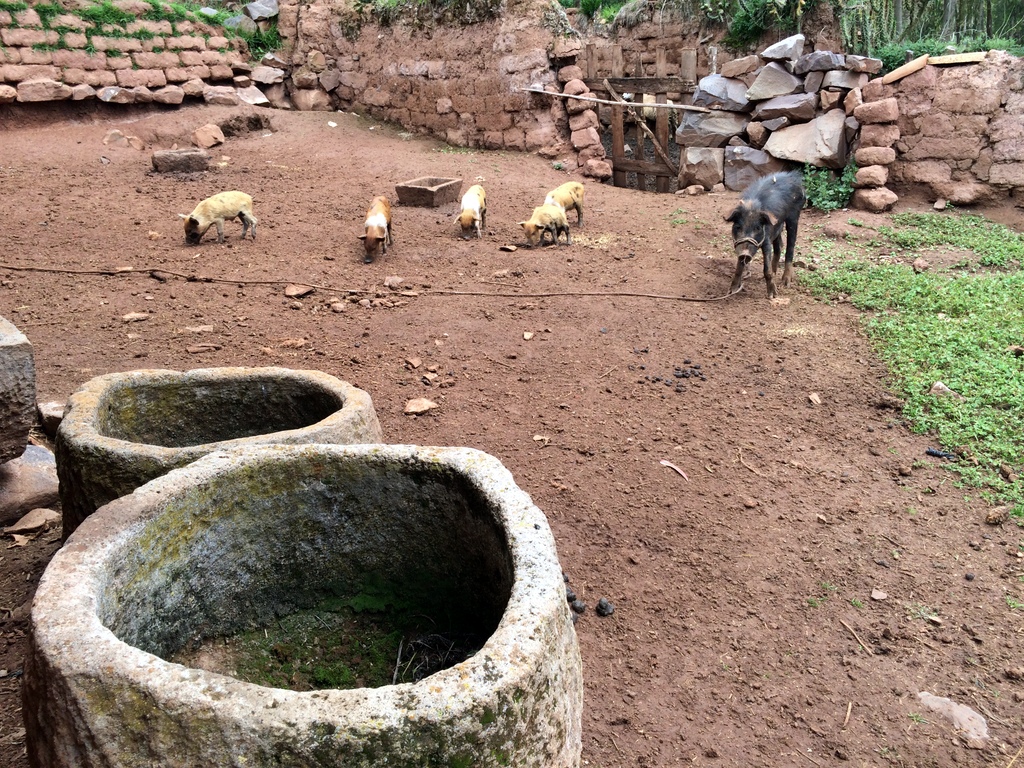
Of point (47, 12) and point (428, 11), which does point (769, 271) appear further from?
point (47, 12)

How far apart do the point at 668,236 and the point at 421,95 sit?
638cm

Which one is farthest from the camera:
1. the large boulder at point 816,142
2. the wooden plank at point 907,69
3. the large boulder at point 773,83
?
the large boulder at point 773,83

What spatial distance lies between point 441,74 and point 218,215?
6.20 metres

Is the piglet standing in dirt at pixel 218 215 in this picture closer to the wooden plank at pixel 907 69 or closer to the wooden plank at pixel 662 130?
the wooden plank at pixel 662 130

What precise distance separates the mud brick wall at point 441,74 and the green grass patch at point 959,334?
598 centimetres

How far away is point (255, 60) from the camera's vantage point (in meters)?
14.6

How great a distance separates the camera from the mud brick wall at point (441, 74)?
12.2 m

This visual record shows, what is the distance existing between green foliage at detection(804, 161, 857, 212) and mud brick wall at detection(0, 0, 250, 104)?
9438 millimetres

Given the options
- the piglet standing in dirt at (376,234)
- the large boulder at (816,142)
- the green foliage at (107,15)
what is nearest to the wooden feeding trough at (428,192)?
the piglet standing in dirt at (376,234)

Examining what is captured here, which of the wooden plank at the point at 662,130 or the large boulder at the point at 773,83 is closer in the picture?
the large boulder at the point at 773,83

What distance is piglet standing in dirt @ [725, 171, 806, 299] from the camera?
271 inches

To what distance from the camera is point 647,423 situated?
487 cm

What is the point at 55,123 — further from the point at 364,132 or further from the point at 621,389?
the point at 621,389

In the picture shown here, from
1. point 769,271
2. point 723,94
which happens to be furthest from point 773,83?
point 769,271
